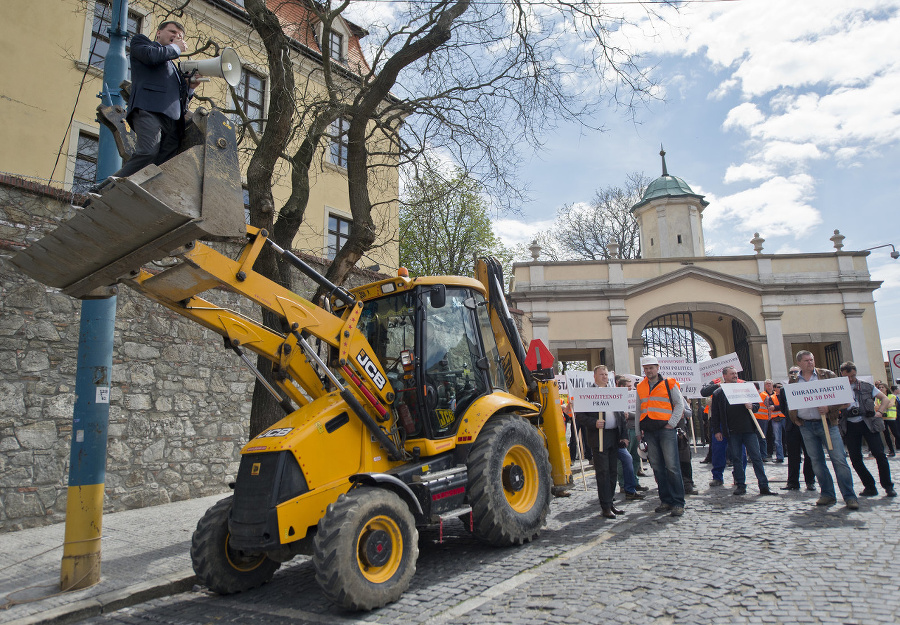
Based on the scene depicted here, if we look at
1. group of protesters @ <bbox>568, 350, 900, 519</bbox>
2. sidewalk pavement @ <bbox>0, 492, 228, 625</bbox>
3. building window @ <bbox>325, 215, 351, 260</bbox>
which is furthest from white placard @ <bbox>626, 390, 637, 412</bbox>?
building window @ <bbox>325, 215, 351, 260</bbox>

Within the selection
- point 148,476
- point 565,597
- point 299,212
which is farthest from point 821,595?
point 148,476

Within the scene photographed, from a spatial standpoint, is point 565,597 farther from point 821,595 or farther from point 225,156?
point 225,156

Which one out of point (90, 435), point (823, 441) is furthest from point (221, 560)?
point (823, 441)

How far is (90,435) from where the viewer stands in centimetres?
536

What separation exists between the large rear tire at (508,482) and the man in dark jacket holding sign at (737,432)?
378cm

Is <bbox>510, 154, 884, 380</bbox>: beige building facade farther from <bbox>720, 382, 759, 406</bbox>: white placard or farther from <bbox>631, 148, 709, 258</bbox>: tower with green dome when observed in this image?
<bbox>720, 382, 759, 406</bbox>: white placard

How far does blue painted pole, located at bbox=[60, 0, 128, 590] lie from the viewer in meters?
5.14

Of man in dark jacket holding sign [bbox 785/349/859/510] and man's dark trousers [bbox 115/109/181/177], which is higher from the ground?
man's dark trousers [bbox 115/109/181/177]

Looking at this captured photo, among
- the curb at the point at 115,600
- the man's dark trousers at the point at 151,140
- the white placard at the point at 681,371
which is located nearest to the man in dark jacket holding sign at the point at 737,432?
the white placard at the point at 681,371

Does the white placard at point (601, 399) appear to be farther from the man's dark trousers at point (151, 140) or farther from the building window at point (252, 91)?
the building window at point (252, 91)

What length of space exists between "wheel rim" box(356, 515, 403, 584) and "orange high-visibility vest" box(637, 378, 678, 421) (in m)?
4.02

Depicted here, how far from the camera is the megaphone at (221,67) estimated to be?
4.01 metres

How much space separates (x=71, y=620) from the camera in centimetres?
454

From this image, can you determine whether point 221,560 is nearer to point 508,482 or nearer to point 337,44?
point 508,482
